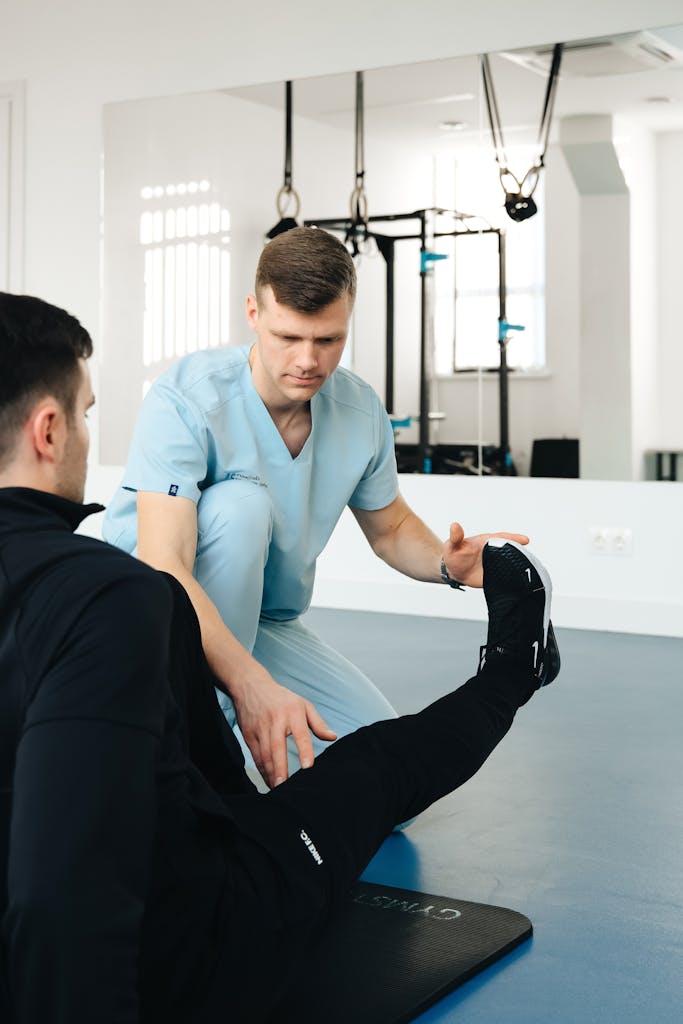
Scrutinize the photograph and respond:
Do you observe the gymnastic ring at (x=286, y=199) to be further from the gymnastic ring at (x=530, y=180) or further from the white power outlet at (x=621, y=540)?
the white power outlet at (x=621, y=540)

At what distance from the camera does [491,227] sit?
13.8 feet

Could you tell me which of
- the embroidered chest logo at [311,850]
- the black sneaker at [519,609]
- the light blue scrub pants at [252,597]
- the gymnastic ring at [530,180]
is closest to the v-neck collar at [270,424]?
the light blue scrub pants at [252,597]

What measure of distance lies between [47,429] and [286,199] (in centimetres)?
372

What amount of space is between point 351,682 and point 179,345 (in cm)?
297

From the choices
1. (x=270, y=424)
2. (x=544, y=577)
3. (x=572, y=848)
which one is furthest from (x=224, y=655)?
(x=572, y=848)

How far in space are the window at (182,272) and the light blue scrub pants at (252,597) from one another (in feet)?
9.12

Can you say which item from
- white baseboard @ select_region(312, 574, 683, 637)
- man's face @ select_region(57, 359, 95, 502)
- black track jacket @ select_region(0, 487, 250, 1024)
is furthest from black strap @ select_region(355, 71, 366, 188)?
black track jacket @ select_region(0, 487, 250, 1024)

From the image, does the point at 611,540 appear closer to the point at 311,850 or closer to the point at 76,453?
the point at 311,850

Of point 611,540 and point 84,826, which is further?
point 611,540

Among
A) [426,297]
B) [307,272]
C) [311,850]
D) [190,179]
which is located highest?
[190,179]

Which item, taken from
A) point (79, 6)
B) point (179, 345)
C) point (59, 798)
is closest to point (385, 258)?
point (179, 345)

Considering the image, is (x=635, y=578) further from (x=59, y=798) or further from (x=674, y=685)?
(x=59, y=798)

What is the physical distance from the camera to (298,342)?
1.94 metres

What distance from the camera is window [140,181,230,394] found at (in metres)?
4.75
